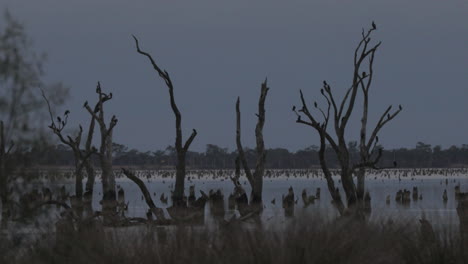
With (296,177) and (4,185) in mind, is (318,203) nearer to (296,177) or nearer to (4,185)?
(4,185)

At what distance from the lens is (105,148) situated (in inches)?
1778

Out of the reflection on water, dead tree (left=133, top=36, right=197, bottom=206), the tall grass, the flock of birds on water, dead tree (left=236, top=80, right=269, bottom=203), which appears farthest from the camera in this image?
the flock of birds on water

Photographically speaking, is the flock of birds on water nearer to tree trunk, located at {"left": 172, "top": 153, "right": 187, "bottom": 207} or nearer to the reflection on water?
the reflection on water

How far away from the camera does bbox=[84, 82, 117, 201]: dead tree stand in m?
43.2

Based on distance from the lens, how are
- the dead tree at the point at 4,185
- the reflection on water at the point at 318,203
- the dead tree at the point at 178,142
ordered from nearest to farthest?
the reflection on water at the point at 318,203 → the dead tree at the point at 4,185 → the dead tree at the point at 178,142

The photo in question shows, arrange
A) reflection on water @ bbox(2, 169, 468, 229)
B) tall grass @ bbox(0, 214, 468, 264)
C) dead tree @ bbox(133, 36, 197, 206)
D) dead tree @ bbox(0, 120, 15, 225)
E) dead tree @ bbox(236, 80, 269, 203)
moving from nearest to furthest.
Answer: tall grass @ bbox(0, 214, 468, 264) → reflection on water @ bbox(2, 169, 468, 229) → dead tree @ bbox(0, 120, 15, 225) → dead tree @ bbox(133, 36, 197, 206) → dead tree @ bbox(236, 80, 269, 203)

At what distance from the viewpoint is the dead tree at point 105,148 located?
4316 cm

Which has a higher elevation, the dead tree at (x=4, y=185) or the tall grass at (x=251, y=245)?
the dead tree at (x=4, y=185)

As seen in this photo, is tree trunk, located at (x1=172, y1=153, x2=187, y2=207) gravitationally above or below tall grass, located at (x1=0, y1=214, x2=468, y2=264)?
above

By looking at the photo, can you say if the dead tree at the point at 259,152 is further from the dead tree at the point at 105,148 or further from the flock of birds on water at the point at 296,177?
the dead tree at the point at 105,148

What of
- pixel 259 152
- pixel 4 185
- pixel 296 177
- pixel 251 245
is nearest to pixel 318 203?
pixel 251 245

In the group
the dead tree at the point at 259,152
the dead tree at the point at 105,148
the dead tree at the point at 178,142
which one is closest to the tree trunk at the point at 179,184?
the dead tree at the point at 178,142

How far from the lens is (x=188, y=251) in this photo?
30.1 ft

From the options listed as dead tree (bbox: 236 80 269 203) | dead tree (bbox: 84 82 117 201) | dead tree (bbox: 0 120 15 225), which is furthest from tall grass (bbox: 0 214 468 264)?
dead tree (bbox: 84 82 117 201)
